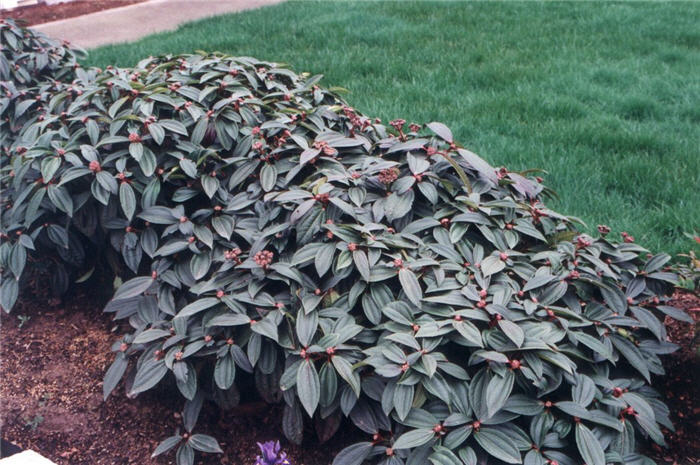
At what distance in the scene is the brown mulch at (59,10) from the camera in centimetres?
702

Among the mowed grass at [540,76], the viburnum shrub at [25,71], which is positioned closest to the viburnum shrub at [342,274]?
the viburnum shrub at [25,71]

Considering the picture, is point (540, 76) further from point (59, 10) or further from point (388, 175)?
point (59, 10)

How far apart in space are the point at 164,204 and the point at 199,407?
780mm

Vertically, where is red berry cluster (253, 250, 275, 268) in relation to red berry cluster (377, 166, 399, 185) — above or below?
below

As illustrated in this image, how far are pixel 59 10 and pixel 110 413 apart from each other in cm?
659

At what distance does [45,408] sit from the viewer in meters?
2.16

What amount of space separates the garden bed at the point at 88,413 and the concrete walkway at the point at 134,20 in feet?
14.5

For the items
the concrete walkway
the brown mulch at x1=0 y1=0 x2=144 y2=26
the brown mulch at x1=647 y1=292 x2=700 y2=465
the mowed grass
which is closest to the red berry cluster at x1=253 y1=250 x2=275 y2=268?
the brown mulch at x1=647 y1=292 x2=700 y2=465

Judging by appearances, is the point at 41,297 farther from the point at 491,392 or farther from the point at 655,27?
the point at 655,27

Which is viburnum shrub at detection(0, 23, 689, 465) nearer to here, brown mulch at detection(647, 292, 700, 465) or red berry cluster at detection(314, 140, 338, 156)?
red berry cluster at detection(314, 140, 338, 156)

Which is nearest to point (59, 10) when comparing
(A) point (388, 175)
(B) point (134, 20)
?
(B) point (134, 20)

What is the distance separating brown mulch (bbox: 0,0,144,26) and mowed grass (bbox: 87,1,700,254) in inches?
70.6

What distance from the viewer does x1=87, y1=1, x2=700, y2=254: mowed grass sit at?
320cm

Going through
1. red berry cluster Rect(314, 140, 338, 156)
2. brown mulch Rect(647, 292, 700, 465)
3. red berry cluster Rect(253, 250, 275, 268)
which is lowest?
brown mulch Rect(647, 292, 700, 465)
